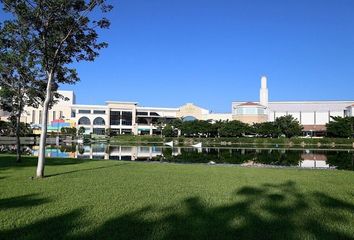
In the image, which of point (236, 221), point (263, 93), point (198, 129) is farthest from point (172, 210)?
point (263, 93)

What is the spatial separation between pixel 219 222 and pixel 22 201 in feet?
13.8

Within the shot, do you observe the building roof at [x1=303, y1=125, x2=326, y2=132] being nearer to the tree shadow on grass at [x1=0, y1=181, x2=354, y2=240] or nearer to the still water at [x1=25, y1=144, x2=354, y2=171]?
the still water at [x1=25, y1=144, x2=354, y2=171]

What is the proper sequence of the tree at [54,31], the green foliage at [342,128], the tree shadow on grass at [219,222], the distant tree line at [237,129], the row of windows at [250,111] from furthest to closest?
the row of windows at [250,111] < the distant tree line at [237,129] < the green foliage at [342,128] < the tree at [54,31] < the tree shadow on grass at [219,222]

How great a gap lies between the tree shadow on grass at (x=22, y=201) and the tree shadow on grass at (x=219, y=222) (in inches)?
50.3

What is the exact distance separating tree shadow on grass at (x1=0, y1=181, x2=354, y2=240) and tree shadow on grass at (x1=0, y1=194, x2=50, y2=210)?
128cm

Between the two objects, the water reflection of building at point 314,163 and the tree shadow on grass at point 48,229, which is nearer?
the tree shadow on grass at point 48,229

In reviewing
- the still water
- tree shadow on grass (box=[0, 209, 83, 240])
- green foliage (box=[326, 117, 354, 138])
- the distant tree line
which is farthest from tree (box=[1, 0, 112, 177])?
the distant tree line

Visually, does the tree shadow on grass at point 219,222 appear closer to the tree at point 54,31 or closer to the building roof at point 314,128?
the tree at point 54,31

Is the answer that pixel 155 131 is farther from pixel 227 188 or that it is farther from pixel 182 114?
pixel 227 188

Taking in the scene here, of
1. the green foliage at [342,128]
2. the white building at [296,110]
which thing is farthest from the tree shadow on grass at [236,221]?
the white building at [296,110]

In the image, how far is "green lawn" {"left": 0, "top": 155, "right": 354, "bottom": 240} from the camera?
5.84m

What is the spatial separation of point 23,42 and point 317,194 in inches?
417

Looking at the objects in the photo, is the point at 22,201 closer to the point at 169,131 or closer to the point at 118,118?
the point at 169,131

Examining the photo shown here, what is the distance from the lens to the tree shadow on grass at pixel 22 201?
7.47 metres
